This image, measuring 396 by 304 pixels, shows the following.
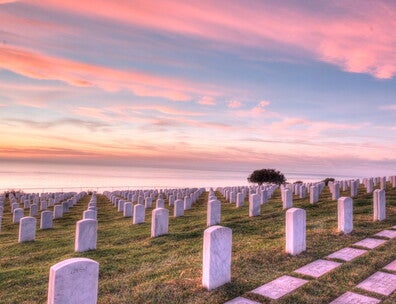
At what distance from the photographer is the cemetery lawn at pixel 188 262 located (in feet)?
19.5

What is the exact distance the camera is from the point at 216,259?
6.25 meters

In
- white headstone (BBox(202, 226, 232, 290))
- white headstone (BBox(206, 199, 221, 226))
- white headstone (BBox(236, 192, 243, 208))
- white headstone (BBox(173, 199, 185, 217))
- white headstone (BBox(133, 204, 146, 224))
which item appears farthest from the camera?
white headstone (BBox(236, 192, 243, 208))

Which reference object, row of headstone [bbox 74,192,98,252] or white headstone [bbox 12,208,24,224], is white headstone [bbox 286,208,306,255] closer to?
row of headstone [bbox 74,192,98,252]

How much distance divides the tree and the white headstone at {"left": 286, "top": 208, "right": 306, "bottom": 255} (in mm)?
48669

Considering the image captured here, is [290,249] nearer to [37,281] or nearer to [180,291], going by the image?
[180,291]

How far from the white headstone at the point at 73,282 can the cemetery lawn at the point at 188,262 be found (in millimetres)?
1305

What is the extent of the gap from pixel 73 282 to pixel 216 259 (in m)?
2.58

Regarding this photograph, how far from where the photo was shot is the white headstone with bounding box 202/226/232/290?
613 cm

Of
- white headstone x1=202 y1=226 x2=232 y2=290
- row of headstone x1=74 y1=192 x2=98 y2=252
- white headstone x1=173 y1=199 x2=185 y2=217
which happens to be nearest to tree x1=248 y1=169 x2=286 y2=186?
white headstone x1=173 y1=199 x2=185 y2=217

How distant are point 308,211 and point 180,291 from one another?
9.95 meters

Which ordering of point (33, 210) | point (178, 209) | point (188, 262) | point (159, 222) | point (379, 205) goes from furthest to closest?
point (33, 210)
point (178, 209)
point (159, 222)
point (379, 205)
point (188, 262)

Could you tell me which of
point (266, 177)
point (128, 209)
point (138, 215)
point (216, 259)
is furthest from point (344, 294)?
point (266, 177)

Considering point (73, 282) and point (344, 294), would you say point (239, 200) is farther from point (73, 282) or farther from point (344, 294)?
point (73, 282)

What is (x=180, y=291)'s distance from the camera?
5.99 m
